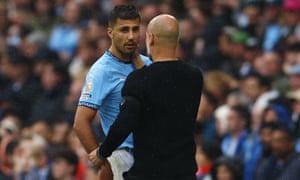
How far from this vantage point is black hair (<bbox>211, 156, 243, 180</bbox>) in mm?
10945

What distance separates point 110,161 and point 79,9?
946cm

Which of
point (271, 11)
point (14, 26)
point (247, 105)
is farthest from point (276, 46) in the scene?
point (14, 26)

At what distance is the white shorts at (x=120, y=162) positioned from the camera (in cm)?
846

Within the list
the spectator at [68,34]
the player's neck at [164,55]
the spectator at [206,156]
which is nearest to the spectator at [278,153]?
the spectator at [206,156]

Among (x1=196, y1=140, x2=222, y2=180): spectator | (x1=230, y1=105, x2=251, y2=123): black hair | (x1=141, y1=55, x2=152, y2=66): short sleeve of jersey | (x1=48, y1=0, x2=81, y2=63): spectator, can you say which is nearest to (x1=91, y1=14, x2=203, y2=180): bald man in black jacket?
(x1=141, y1=55, x2=152, y2=66): short sleeve of jersey

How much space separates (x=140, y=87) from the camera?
7871 millimetres

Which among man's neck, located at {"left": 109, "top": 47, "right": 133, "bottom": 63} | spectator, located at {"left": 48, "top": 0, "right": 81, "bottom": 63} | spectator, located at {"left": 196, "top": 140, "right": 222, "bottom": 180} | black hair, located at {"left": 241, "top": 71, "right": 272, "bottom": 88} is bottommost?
spectator, located at {"left": 48, "top": 0, "right": 81, "bottom": 63}

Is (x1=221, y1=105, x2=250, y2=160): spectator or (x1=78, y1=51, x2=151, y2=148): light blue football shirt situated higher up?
(x1=78, y1=51, x2=151, y2=148): light blue football shirt

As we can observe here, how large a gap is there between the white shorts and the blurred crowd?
1.55m

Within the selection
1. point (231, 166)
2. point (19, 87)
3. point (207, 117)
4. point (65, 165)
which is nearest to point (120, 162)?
point (231, 166)

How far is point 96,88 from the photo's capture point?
8406mm

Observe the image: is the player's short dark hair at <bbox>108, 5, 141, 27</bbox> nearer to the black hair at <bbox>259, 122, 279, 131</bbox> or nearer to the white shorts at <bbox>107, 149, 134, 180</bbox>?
the white shorts at <bbox>107, 149, 134, 180</bbox>

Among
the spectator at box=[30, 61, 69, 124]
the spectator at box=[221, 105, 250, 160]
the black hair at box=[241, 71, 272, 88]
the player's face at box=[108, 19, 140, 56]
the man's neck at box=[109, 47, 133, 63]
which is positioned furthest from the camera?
the spectator at box=[30, 61, 69, 124]

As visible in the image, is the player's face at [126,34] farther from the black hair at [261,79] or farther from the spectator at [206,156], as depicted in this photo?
the black hair at [261,79]
